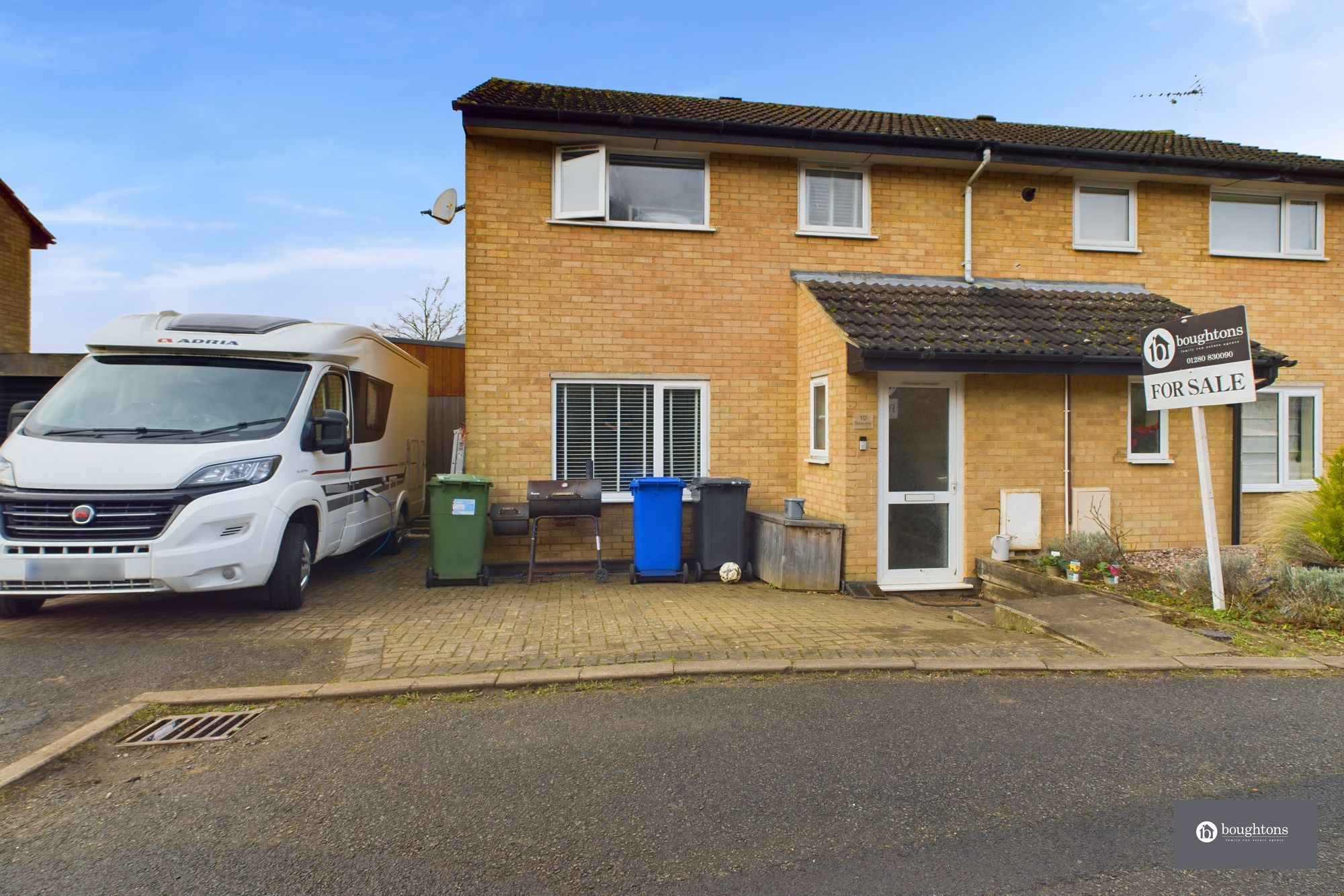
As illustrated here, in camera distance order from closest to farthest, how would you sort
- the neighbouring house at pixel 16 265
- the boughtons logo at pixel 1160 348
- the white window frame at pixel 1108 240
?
the boughtons logo at pixel 1160 348, the white window frame at pixel 1108 240, the neighbouring house at pixel 16 265

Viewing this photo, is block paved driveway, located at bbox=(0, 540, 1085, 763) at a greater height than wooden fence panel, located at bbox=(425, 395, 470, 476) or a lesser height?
lesser

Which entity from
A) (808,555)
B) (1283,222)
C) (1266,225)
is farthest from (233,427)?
(1283,222)

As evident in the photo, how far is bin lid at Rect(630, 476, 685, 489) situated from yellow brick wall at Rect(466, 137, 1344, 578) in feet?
3.11

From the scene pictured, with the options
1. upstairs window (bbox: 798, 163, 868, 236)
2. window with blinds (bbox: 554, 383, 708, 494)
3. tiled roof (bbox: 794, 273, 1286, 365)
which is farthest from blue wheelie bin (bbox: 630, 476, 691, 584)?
upstairs window (bbox: 798, 163, 868, 236)

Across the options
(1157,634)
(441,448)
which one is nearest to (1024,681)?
(1157,634)

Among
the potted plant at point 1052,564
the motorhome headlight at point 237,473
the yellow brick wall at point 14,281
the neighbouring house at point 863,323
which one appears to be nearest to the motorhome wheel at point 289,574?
the motorhome headlight at point 237,473

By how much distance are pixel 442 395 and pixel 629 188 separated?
6.76m

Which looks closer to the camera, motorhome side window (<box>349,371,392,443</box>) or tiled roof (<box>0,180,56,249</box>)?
motorhome side window (<box>349,371,392,443</box>)

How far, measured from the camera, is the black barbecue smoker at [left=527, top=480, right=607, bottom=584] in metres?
8.20

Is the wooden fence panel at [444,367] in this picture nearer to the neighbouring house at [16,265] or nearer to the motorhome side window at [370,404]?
the motorhome side window at [370,404]

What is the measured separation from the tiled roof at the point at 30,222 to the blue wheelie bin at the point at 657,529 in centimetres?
1790

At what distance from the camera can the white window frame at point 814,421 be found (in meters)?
8.73

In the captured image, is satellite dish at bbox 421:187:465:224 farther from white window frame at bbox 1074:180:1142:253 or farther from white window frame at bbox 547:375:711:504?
white window frame at bbox 1074:180:1142:253

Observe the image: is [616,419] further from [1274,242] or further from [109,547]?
[1274,242]
